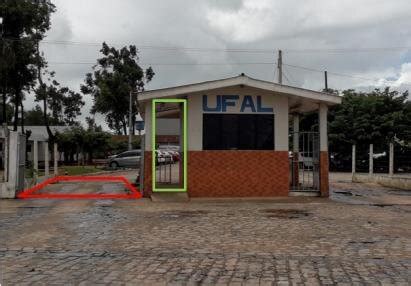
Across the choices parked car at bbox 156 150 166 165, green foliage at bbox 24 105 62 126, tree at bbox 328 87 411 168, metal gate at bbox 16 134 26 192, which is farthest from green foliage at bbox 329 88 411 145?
green foliage at bbox 24 105 62 126

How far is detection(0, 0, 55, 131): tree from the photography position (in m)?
38.1

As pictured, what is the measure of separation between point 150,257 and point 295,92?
10.2 m

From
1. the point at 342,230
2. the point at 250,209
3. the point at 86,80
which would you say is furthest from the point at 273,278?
the point at 86,80

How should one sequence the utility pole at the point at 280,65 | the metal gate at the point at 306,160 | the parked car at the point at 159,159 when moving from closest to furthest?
1. the metal gate at the point at 306,160
2. the parked car at the point at 159,159
3. the utility pole at the point at 280,65

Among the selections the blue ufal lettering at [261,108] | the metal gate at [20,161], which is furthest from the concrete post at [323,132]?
the metal gate at [20,161]

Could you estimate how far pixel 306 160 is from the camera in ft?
64.2

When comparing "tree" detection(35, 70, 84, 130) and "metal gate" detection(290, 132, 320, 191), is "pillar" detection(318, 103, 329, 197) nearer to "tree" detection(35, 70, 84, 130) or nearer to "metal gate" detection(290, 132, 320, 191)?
"metal gate" detection(290, 132, 320, 191)

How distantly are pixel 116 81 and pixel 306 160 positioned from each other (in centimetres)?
5179

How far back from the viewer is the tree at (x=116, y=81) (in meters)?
69.0

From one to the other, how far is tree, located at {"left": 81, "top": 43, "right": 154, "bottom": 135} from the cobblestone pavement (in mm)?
54577

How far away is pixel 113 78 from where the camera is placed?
68.8 metres

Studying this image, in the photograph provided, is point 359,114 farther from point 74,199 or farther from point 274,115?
point 74,199

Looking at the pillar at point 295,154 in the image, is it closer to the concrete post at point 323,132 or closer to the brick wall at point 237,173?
the brick wall at point 237,173

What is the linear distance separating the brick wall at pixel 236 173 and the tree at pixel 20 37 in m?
24.8
